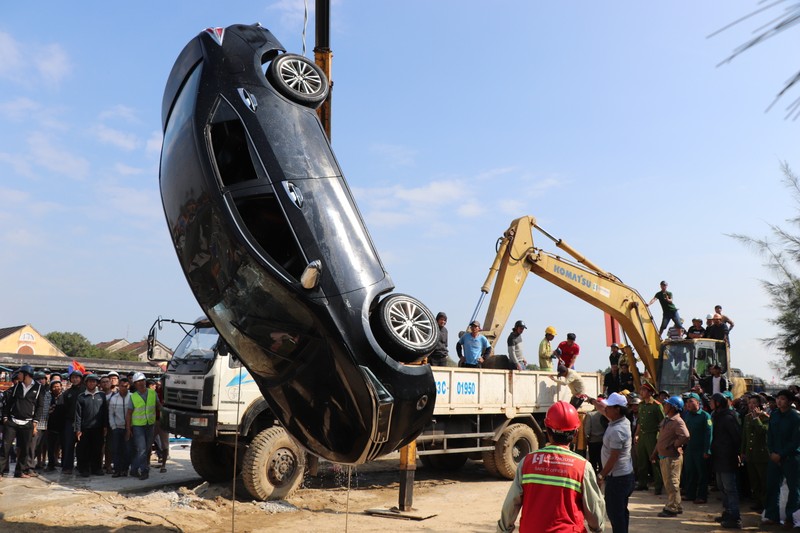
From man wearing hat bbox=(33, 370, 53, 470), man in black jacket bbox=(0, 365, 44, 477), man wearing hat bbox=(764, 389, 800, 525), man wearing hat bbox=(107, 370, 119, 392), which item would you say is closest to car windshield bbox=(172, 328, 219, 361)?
man wearing hat bbox=(107, 370, 119, 392)

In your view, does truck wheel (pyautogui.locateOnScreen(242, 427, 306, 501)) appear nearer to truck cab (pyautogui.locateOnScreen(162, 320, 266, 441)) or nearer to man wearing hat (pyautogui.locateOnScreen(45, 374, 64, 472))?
truck cab (pyautogui.locateOnScreen(162, 320, 266, 441))

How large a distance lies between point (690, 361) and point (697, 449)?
541 centimetres

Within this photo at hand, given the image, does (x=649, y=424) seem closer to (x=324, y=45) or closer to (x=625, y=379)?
(x=625, y=379)

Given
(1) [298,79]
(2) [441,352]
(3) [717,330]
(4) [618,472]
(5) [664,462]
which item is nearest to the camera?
(1) [298,79]

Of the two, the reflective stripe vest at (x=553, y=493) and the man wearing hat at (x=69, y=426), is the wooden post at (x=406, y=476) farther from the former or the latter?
the man wearing hat at (x=69, y=426)

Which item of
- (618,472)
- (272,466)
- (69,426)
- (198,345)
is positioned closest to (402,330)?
(618,472)

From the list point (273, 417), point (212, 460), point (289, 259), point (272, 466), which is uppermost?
point (289, 259)

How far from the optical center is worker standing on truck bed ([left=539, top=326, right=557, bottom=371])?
45.6ft

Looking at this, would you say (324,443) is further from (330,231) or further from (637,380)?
(637,380)

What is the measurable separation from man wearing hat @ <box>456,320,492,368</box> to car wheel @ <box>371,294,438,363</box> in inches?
335

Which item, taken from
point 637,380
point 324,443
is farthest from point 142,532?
point 637,380

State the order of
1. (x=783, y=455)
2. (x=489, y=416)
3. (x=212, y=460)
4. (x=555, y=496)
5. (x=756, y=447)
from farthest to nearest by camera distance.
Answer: (x=489, y=416) → (x=212, y=460) → (x=756, y=447) → (x=783, y=455) → (x=555, y=496)

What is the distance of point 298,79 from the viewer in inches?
201

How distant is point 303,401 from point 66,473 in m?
9.60
